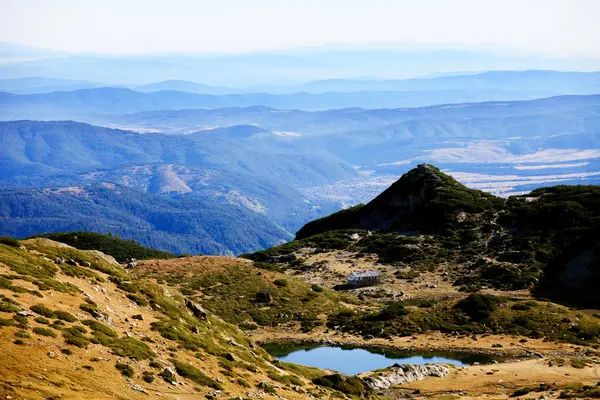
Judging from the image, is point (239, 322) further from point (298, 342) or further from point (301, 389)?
point (301, 389)

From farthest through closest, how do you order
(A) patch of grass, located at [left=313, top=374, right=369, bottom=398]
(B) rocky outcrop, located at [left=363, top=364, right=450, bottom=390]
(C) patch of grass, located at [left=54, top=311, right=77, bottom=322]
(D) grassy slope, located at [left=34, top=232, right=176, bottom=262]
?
(D) grassy slope, located at [left=34, top=232, right=176, bottom=262] < (B) rocky outcrop, located at [left=363, top=364, right=450, bottom=390] < (A) patch of grass, located at [left=313, top=374, right=369, bottom=398] < (C) patch of grass, located at [left=54, top=311, right=77, bottom=322]

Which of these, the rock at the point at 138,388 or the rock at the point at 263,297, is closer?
the rock at the point at 138,388

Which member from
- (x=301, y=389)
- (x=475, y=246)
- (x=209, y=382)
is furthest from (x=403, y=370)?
(x=475, y=246)

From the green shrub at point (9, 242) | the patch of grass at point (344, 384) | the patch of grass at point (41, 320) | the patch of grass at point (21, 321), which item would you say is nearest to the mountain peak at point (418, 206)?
the patch of grass at point (344, 384)

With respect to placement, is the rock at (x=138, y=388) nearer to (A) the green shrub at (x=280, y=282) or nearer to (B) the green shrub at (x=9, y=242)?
(B) the green shrub at (x=9, y=242)

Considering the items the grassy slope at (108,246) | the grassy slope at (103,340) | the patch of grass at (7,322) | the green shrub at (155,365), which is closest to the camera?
the grassy slope at (103,340)

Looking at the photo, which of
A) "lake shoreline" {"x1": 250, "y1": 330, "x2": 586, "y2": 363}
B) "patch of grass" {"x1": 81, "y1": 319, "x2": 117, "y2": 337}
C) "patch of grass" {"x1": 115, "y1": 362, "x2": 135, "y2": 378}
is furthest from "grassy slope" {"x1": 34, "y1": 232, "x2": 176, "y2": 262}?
"patch of grass" {"x1": 115, "y1": 362, "x2": 135, "y2": 378}

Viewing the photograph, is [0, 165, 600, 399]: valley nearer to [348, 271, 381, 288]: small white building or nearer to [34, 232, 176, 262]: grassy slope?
[34, 232, 176, 262]: grassy slope

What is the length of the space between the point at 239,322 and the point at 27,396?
45903 millimetres

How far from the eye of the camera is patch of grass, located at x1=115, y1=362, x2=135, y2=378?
2959 cm

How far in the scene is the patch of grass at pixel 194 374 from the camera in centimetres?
3241

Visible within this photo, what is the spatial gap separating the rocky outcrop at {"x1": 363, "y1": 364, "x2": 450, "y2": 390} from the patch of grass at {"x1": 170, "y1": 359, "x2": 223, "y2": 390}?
16996 mm

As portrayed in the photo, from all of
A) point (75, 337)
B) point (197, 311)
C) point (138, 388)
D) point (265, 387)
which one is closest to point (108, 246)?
point (197, 311)

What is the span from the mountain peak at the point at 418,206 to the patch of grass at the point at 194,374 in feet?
251
